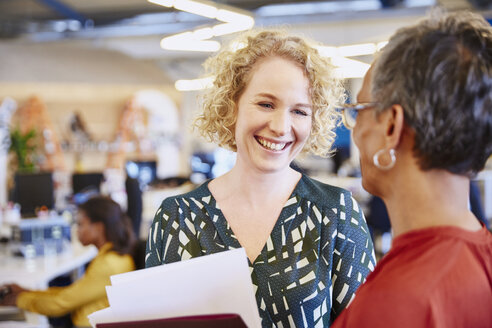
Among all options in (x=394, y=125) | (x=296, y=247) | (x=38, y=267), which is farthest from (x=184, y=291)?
(x=38, y=267)

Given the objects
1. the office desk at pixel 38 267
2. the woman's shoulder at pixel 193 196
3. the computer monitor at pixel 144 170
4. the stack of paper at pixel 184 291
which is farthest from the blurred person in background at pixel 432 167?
the computer monitor at pixel 144 170

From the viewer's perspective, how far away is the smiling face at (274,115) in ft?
4.69

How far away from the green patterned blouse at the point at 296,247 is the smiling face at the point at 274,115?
14 cm

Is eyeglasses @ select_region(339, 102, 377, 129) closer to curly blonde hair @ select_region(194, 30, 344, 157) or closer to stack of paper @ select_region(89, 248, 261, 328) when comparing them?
stack of paper @ select_region(89, 248, 261, 328)

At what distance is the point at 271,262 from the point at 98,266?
189cm

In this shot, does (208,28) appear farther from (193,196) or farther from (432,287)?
(432,287)

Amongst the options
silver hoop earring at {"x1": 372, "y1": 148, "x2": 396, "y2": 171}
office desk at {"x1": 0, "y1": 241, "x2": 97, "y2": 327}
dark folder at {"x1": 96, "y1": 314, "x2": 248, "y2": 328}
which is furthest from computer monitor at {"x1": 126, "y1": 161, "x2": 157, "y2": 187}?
silver hoop earring at {"x1": 372, "y1": 148, "x2": 396, "y2": 171}

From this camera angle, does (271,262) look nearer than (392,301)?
No

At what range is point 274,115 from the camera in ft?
4.70

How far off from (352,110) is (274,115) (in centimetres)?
47

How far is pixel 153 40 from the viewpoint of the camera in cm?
927

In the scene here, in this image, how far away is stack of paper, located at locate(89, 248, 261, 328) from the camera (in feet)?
3.31

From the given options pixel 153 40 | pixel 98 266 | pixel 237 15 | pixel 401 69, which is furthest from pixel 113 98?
pixel 401 69

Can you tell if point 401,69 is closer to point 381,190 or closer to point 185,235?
point 381,190
